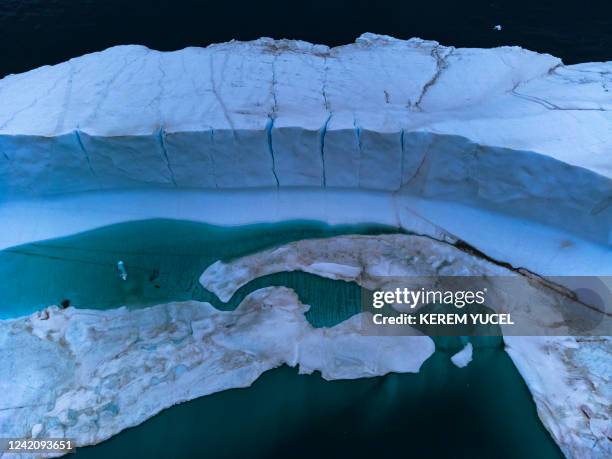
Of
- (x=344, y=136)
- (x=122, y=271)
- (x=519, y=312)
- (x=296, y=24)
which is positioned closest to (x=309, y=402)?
(x=519, y=312)

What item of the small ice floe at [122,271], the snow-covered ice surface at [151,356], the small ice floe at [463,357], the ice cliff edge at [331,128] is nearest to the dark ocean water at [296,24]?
the ice cliff edge at [331,128]

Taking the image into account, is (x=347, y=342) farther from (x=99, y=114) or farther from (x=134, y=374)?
(x=99, y=114)

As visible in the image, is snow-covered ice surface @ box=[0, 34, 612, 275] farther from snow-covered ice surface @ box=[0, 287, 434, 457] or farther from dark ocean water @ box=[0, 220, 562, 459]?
snow-covered ice surface @ box=[0, 287, 434, 457]

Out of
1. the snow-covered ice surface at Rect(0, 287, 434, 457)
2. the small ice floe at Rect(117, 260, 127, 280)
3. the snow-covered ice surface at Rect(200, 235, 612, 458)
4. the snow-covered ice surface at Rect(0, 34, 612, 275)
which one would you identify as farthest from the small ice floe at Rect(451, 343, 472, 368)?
the small ice floe at Rect(117, 260, 127, 280)

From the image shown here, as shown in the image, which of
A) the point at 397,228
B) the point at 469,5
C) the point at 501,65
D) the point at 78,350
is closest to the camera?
the point at 78,350

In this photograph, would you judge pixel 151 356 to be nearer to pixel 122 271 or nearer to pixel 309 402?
pixel 122 271

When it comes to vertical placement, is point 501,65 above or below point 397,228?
above

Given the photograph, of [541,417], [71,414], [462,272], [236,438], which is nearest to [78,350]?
[71,414]
